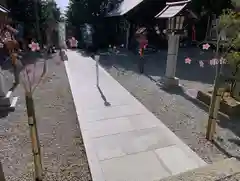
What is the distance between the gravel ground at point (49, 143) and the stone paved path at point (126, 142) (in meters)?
0.22

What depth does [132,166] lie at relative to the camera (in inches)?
143

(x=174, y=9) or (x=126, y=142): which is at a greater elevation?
(x=174, y=9)

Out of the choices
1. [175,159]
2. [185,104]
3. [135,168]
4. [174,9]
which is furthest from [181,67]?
[135,168]

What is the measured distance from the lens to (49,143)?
432 centimetres

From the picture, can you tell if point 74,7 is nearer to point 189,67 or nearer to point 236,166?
point 189,67

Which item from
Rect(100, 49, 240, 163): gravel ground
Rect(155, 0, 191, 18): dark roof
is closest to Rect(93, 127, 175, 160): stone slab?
Rect(100, 49, 240, 163): gravel ground

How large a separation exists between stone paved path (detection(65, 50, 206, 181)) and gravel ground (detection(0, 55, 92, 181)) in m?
0.22

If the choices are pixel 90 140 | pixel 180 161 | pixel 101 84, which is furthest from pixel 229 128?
pixel 101 84

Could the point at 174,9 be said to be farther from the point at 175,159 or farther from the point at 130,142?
the point at 175,159

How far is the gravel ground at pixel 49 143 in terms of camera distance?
11.5ft

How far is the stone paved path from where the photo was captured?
Result: 355cm

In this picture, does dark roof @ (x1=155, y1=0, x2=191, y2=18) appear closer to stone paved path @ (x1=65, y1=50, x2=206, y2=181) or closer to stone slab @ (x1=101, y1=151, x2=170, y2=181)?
stone paved path @ (x1=65, y1=50, x2=206, y2=181)

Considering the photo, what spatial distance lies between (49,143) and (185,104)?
159 inches

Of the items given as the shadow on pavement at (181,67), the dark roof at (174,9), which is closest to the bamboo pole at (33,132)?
the dark roof at (174,9)
